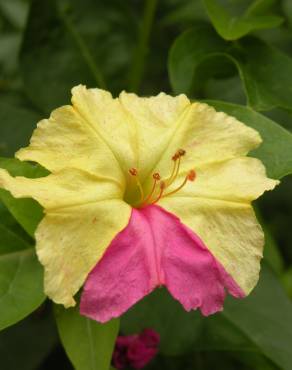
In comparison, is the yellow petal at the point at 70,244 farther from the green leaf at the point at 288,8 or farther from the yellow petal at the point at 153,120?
the green leaf at the point at 288,8

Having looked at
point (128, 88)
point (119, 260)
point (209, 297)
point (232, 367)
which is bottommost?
point (232, 367)

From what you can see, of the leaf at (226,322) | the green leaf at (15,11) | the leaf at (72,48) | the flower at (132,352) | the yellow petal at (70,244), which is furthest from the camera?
the green leaf at (15,11)

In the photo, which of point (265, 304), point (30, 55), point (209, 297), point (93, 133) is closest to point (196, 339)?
point (265, 304)

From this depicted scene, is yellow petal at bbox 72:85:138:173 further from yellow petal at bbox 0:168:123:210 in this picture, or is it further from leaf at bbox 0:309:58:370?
leaf at bbox 0:309:58:370

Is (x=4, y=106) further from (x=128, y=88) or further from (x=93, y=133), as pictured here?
(x=93, y=133)

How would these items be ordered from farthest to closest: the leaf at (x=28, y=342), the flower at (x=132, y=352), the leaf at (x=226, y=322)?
the leaf at (x=28, y=342)
the leaf at (x=226, y=322)
the flower at (x=132, y=352)

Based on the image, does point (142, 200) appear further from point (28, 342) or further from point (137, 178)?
point (28, 342)

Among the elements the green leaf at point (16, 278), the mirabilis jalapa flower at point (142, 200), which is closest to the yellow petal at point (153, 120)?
the mirabilis jalapa flower at point (142, 200)

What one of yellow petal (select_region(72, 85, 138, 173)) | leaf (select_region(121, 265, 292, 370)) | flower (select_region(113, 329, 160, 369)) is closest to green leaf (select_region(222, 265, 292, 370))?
leaf (select_region(121, 265, 292, 370))
